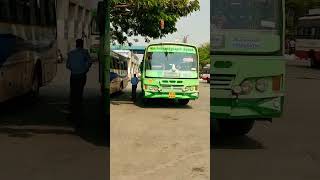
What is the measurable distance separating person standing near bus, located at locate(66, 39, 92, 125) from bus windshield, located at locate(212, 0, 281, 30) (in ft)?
11.0

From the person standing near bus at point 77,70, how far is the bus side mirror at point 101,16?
170cm

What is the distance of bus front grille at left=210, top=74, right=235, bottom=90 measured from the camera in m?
8.61

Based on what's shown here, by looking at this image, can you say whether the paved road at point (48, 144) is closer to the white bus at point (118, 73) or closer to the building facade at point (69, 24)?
the white bus at point (118, 73)

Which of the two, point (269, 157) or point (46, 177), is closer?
point (46, 177)

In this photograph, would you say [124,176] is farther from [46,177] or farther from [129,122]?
[129,122]

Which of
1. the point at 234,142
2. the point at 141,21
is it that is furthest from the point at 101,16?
the point at 234,142

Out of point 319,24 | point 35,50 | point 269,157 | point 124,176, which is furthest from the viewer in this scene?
point 319,24

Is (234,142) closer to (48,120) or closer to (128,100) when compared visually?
(128,100)

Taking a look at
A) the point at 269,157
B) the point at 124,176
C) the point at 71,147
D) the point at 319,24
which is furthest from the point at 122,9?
the point at 319,24

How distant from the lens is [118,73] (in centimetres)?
894

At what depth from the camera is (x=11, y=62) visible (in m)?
11.3

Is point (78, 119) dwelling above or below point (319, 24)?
below

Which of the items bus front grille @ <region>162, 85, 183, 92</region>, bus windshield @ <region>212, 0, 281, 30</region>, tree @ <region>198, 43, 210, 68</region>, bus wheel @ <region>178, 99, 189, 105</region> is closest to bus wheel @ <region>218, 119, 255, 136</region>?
bus wheel @ <region>178, 99, 189, 105</region>

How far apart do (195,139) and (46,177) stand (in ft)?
8.94
